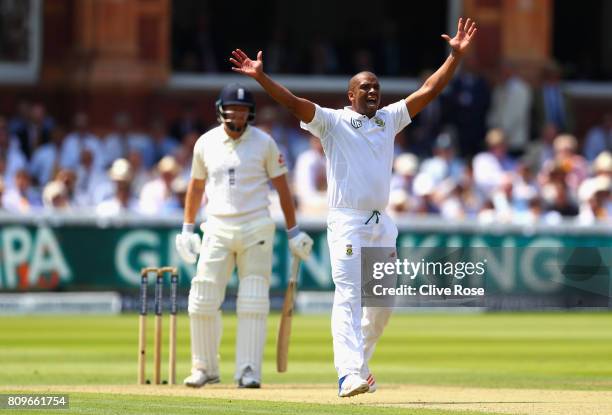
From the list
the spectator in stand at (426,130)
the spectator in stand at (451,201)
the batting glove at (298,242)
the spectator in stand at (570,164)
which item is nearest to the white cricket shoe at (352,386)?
the batting glove at (298,242)

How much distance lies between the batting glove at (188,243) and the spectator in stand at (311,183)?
8.42 metres

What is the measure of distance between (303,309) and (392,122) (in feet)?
32.9

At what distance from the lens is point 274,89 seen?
1026 cm

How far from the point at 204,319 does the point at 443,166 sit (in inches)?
452

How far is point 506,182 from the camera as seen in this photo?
21922mm

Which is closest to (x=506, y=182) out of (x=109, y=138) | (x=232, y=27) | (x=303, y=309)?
(x=303, y=309)

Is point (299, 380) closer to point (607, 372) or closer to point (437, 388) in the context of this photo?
point (437, 388)

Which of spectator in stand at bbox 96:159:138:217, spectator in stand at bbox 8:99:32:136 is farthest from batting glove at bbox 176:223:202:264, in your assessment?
spectator in stand at bbox 8:99:32:136

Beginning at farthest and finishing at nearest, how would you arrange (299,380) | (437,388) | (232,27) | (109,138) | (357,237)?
(232,27) < (109,138) < (299,380) < (437,388) < (357,237)

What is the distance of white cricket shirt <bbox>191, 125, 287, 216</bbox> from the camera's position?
467 inches

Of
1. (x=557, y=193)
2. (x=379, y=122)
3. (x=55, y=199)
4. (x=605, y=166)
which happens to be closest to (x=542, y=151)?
(x=557, y=193)

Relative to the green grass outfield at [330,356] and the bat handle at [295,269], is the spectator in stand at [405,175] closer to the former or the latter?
the green grass outfield at [330,356]

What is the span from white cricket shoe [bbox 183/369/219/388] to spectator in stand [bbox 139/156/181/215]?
880cm

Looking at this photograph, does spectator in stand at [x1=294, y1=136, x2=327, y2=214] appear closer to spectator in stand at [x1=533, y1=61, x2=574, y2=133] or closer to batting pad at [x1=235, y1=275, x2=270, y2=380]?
spectator in stand at [x1=533, y1=61, x2=574, y2=133]
